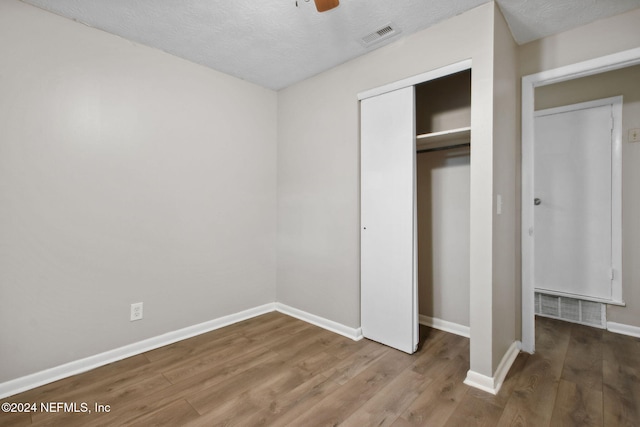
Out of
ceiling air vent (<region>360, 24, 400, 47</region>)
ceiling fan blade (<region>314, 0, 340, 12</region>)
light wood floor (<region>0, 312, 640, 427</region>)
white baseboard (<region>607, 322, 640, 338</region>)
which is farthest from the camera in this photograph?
white baseboard (<region>607, 322, 640, 338</region>)

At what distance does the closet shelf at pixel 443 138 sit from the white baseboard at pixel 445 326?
5.32 ft

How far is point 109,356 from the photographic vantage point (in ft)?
7.18

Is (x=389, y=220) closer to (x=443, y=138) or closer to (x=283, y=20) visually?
(x=443, y=138)

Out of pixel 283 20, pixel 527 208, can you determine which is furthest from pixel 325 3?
pixel 527 208

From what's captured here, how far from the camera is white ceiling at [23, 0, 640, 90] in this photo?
73.5 inches

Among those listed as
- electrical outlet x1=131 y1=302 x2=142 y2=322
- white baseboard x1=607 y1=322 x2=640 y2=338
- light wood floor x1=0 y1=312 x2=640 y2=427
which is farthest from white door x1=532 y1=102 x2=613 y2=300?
electrical outlet x1=131 y1=302 x2=142 y2=322

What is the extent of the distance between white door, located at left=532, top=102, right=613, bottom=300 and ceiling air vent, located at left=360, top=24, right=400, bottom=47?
199 cm

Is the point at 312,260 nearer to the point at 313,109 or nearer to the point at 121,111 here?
the point at 313,109

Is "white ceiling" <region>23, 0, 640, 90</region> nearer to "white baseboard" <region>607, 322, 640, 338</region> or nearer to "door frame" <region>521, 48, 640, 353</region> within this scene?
"door frame" <region>521, 48, 640, 353</region>

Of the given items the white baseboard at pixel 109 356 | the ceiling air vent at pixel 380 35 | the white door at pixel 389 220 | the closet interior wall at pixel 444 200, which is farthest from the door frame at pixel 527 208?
the white baseboard at pixel 109 356

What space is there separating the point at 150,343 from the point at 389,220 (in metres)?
2.17

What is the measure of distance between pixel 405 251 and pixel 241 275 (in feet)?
5.47

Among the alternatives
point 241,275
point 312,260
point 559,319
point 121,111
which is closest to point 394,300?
point 312,260

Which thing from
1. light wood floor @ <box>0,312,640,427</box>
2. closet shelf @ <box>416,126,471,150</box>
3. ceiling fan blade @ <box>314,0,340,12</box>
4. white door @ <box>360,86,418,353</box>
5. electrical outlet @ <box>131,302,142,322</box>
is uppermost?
ceiling fan blade @ <box>314,0,340,12</box>
